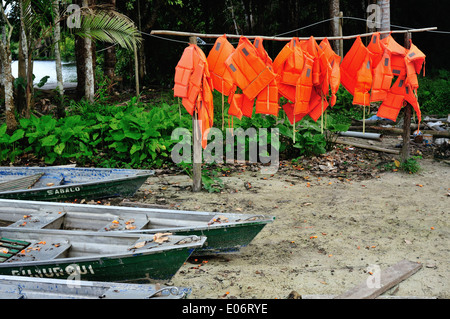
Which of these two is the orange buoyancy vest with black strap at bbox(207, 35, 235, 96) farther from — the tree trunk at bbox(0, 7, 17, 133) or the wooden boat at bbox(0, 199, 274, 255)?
the tree trunk at bbox(0, 7, 17, 133)

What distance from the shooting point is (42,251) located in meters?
4.34

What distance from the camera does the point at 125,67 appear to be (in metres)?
17.7

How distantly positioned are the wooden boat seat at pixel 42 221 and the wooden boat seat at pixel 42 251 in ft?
1.42

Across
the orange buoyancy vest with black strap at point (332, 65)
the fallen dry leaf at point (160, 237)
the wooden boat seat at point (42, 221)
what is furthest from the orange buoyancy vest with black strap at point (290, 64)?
the wooden boat seat at point (42, 221)

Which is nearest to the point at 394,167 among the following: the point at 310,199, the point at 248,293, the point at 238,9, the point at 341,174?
the point at 341,174

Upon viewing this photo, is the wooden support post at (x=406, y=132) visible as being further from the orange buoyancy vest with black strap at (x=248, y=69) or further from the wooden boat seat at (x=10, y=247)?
the wooden boat seat at (x=10, y=247)

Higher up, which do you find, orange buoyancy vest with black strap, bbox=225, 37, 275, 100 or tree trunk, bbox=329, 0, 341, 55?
tree trunk, bbox=329, 0, 341, 55

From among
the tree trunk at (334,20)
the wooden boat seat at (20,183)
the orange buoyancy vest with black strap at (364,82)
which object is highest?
the tree trunk at (334,20)

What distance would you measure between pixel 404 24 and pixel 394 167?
10.5 metres

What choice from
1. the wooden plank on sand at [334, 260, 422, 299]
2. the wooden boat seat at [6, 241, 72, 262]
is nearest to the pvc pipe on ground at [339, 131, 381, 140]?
the wooden plank on sand at [334, 260, 422, 299]

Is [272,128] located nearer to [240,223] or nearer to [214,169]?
[214,169]

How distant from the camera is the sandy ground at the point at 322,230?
434 centimetres

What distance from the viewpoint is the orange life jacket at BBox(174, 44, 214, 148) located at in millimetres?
→ 5906

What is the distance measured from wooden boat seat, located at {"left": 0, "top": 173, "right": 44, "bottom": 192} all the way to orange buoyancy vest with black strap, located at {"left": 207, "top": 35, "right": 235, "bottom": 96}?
3236 mm
